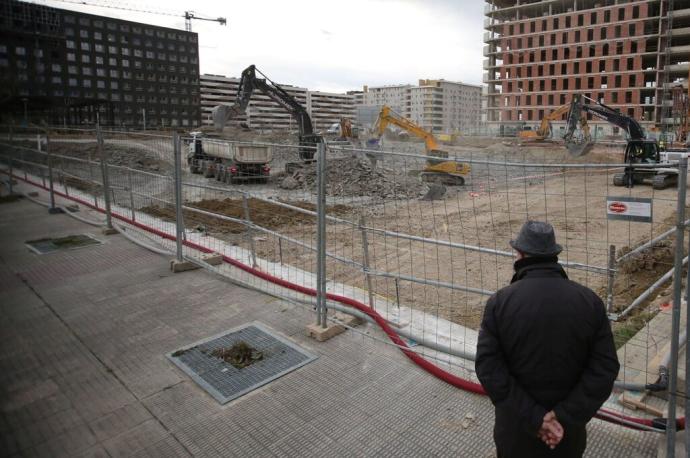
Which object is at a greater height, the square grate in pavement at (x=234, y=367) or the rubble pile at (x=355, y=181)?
the rubble pile at (x=355, y=181)

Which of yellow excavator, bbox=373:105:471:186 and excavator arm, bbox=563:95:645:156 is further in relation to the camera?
yellow excavator, bbox=373:105:471:186

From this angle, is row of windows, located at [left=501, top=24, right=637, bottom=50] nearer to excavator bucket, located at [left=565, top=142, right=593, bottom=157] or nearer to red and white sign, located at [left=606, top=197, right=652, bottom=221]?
excavator bucket, located at [left=565, top=142, right=593, bottom=157]

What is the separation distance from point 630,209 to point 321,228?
260cm

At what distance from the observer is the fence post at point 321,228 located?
4539mm

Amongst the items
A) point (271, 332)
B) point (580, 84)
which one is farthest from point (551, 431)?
point (580, 84)

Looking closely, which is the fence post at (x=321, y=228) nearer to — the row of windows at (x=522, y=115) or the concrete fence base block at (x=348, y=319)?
the concrete fence base block at (x=348, y=319)

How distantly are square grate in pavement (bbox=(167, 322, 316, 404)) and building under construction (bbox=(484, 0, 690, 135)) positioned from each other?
6562cm

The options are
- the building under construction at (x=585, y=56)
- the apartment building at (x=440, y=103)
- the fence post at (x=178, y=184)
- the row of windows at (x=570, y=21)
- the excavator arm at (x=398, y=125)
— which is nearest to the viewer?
the fence post at (x=178, y=184)

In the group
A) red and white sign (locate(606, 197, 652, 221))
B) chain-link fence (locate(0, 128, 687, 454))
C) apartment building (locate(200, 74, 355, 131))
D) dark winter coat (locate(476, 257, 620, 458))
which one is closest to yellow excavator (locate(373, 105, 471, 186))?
chain-link fence (locate(0, 128, 687, 454))

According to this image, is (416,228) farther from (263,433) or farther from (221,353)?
(263,433)

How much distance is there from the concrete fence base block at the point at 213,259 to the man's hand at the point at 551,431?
18.4 feet

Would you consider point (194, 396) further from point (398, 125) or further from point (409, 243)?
point (398, 125)

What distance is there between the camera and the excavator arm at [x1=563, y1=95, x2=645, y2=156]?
2112cm

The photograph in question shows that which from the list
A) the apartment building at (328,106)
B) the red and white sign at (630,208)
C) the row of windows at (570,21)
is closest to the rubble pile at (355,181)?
the red and white sign at (630,208)
